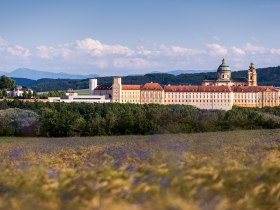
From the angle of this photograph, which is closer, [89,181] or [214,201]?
[214,201]

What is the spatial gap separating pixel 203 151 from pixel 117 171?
187 centimetres

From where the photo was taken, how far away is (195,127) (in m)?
50.3

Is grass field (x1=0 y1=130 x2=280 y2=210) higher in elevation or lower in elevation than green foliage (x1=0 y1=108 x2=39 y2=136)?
higher

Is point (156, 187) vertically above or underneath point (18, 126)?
above

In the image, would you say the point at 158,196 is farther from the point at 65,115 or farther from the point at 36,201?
the point at 65,115

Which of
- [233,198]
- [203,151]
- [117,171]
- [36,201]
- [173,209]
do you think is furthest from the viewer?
[203,151]

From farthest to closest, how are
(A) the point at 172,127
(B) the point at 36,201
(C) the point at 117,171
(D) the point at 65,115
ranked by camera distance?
(D) the point at 65,115 < (A) the point at 172,127 < (C) the point at 117,171 < (B) the point at 36,201

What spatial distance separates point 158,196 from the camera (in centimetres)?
575

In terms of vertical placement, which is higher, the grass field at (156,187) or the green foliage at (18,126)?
the grass field at (156,187)

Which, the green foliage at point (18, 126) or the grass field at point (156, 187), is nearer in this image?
the grass field at point (156, 187)

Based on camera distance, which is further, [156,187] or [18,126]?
[18,126]

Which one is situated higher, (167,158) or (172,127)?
Answer: (167,158)

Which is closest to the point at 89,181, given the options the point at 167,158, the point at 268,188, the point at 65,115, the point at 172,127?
the point at 167,158

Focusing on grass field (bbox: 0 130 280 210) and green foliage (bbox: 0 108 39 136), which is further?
green foliage (bbox: 0 108 39 136)
